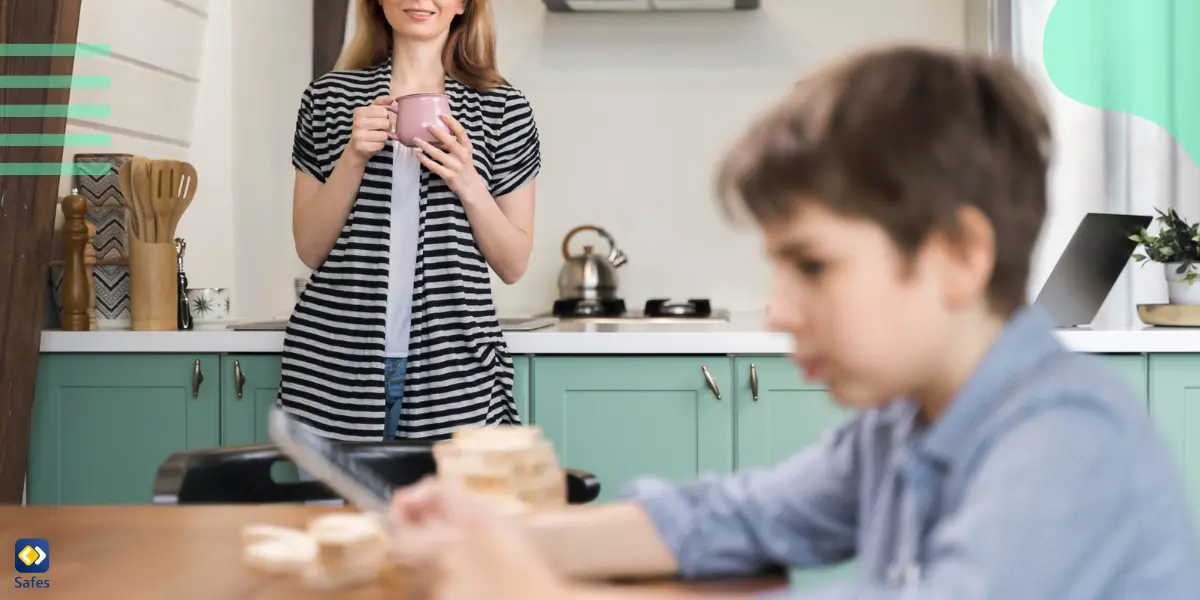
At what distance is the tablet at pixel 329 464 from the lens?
67cm

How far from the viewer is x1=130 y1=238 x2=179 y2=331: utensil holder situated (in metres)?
2.26

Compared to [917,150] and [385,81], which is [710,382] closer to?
[385,81]

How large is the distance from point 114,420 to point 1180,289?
6.71 ft

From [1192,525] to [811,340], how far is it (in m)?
0.22

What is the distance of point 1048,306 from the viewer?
217 centimetres

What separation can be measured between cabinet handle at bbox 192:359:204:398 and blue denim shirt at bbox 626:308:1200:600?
1.74 meters

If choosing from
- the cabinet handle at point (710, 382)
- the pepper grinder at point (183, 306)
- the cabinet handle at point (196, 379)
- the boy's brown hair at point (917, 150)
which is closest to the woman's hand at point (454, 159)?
the cabinet handle at point (710, 382)

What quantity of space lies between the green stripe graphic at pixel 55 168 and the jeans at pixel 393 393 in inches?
33.3

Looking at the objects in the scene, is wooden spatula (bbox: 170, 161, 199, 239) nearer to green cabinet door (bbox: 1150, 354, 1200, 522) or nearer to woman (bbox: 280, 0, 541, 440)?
woman (bbox: 280, 0, 541, 440)

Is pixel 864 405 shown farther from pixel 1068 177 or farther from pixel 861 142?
pixel 1068 177

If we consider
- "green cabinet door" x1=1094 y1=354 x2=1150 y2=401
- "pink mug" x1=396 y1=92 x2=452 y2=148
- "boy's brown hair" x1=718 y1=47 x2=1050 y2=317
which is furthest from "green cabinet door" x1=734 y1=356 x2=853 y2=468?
"boy's brown hair" x1=718 y1=47 x2=1050 y2=317

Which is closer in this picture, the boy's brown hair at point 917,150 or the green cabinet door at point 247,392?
the boy's brown hair at point 917,150

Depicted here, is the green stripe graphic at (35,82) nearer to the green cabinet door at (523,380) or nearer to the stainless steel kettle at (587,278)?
the green cabinet door at (523,380)

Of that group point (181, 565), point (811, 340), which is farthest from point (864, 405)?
point (181, 565)
